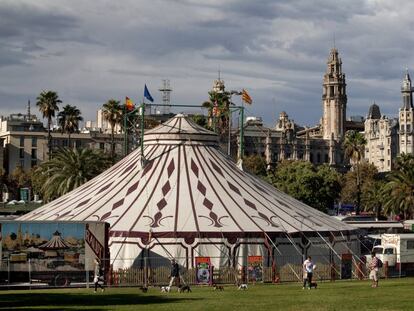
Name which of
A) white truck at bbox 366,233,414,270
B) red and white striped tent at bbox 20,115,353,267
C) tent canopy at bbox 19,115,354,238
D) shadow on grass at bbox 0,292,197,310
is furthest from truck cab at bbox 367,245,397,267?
shadow on grass at bbox 0,292,197,310

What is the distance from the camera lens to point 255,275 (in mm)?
41469

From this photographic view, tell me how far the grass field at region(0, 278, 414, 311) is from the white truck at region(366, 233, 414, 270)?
1304 centimetres

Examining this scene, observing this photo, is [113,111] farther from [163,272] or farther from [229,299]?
[229,299]

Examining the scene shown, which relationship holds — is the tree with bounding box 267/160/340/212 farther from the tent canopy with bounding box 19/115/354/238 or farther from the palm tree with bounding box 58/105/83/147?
the tent canopy with bounding box 19/115/354/238

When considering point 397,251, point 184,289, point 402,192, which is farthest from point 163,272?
point 402,192

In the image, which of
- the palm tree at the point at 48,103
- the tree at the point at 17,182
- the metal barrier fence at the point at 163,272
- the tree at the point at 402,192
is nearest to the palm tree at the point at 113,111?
the palm tree at the point at 48,103

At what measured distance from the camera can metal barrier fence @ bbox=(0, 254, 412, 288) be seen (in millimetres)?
39344

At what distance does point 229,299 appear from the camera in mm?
29859

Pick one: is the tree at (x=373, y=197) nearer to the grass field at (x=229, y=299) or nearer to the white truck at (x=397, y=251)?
the white truck at (x=397, y=251)

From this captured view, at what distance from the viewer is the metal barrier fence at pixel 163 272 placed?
1549 inches

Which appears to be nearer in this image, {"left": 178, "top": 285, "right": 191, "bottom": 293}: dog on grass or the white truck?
{"left": 178, "top": 285, "right": 191, "bottom": 293}: dog on grass

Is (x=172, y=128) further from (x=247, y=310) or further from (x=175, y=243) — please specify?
(x=247, y=310)

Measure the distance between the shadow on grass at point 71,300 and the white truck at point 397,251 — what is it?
824 inches

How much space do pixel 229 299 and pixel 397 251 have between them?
22708 mm
